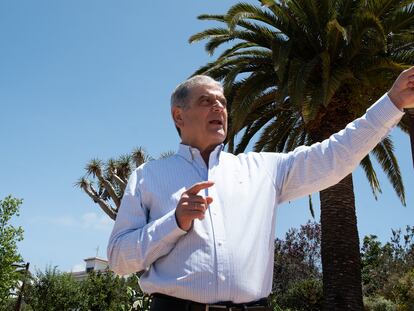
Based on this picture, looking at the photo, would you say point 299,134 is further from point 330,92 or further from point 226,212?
point 226,212

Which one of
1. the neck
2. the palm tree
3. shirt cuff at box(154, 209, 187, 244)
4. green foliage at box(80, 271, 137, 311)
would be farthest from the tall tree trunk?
green foliage at box(80, 271, 137, 311)

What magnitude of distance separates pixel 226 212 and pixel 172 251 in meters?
0.30

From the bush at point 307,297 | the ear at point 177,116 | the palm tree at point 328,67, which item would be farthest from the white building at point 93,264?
the ear at point 177,116

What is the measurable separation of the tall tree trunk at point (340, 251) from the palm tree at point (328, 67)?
22mm

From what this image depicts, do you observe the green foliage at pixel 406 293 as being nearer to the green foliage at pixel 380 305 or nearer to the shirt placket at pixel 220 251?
the green foliage at pixel 380 305

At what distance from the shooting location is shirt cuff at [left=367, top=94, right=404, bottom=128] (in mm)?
2275

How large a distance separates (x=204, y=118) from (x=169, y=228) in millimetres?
670

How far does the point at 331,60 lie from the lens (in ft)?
39.7

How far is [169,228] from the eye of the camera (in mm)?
2188

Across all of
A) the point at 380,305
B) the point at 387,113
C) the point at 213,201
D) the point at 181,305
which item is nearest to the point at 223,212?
the point at 213,201

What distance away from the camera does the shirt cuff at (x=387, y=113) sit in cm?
228

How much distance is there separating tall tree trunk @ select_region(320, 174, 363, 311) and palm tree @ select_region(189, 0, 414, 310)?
22mm

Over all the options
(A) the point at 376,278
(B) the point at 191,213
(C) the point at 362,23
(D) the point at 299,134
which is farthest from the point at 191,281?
(A) the point at 376,278

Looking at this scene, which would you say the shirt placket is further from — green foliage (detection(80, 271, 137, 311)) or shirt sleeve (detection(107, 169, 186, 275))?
green foliage (detection(80, 271, 137, 311))
